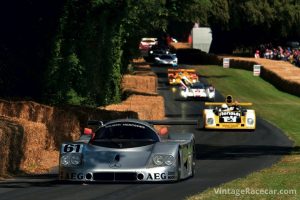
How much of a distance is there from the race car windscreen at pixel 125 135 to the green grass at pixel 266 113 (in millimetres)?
2102

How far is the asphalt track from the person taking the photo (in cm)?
1459

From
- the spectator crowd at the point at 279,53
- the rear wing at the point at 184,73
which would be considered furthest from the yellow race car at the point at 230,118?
the spectator crowd at the point at 279,53

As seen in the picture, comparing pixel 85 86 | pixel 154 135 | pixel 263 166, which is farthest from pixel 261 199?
pixel 85 86

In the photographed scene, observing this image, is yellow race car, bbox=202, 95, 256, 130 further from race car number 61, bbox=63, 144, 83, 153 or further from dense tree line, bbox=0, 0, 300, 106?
race car number 61, bbox=63, 144, 83, 153

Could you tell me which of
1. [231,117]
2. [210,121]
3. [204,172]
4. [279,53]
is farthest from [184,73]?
[204,172]

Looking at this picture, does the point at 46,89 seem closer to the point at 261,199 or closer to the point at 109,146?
the point at 109,146

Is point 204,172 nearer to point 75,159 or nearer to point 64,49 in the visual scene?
point 75,159

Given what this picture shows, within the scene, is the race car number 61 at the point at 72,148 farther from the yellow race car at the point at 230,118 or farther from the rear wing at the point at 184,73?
the rear wing at the point at 184,73

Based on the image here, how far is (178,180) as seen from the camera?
1706 centimetres

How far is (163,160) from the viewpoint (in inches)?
662

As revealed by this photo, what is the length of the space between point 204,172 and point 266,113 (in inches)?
1167

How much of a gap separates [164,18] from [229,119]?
32077mm

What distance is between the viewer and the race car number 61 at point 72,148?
55.7 ft

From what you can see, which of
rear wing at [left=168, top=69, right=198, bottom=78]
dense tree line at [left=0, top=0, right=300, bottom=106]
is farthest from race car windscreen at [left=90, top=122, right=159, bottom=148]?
rear wing at [left=168, top=69, right=198, bottom=78]
